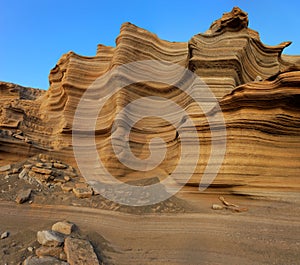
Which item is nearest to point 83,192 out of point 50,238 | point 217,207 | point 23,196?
point 23,196

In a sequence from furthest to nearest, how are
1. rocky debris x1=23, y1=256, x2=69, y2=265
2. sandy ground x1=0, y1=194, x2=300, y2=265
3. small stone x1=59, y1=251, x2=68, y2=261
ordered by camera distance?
1. sandy ground x1=0, y1=194, x2=300, y2=265
2. small stone x1=59, y1=251, x2=68, y2=261
3. rocky debris x1=23, y1=256, x2=69, y2=265

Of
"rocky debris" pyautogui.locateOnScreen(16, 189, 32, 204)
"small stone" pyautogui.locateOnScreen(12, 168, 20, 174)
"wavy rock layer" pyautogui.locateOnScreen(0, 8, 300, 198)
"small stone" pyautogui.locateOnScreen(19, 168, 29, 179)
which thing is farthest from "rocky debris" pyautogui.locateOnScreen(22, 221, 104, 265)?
"small stone" pyautogui.locateOnScreen(12, 168, 20, 174)

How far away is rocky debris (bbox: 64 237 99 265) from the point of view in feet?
10.5

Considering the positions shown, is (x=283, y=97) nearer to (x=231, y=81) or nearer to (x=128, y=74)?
(x=231, y=81)

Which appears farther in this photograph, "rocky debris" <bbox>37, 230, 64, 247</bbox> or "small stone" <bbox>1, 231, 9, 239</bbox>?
"small stone" <bbox>1, 231, 9, 239</bbox>

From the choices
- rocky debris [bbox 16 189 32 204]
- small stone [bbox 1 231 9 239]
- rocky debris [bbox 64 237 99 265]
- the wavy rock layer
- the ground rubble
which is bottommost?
small stone [bbox 1 231 9 239]

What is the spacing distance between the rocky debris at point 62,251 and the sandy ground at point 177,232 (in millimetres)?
237

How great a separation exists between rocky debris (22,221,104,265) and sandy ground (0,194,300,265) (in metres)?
0.24

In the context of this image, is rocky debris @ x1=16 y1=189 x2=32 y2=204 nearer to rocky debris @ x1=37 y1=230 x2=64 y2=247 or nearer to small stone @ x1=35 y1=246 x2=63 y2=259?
Result: rocky debris @ x1=37 y1=230 x2=64 y2=247

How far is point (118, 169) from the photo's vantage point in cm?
771

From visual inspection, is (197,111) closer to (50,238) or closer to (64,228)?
(64,228)

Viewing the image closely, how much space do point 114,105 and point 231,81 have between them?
159 inches

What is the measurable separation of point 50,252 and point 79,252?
39cm

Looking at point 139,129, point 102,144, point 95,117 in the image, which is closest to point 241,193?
point 139,129
